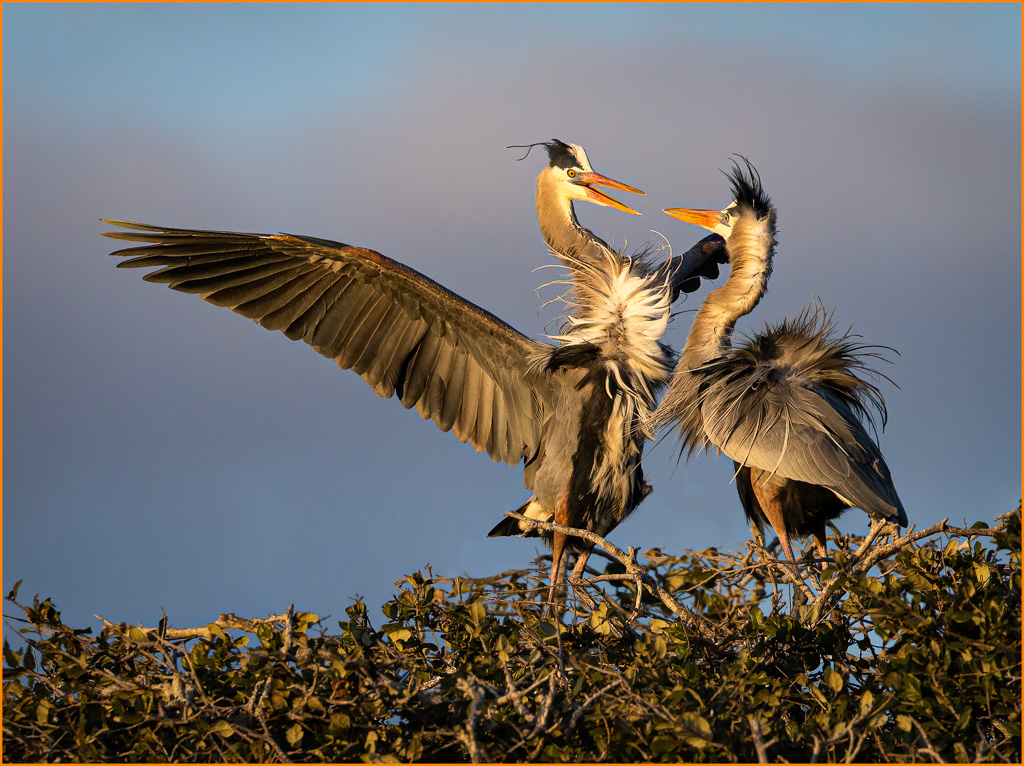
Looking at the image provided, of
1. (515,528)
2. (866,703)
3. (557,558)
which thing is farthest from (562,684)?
(515,528)

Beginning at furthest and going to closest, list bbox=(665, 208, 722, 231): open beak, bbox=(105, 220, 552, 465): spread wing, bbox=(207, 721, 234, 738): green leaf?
1. bbox=(665, 208, 722, 231): open beak
2. bbox=(105, 220, 552, 465): spread wing
3. bbox=(207, 721, 234, 738): green leaf

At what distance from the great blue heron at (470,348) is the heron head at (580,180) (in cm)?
66

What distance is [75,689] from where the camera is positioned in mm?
3258

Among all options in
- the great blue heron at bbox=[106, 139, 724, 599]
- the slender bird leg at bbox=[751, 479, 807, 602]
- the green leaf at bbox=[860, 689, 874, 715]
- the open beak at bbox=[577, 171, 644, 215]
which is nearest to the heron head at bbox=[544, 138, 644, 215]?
the open beak at bbox=[577, 171, 644, 215]

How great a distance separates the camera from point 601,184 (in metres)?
5.94

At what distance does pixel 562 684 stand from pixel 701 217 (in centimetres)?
349

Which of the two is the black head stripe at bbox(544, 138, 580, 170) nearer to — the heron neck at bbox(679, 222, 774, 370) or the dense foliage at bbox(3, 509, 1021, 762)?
the heron neck at bbox(679, 222, 774, 370)

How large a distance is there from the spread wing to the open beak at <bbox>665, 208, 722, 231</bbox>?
1.35 m

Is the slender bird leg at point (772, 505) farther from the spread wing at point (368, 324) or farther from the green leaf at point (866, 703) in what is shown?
the green leaf at point (866, 703)

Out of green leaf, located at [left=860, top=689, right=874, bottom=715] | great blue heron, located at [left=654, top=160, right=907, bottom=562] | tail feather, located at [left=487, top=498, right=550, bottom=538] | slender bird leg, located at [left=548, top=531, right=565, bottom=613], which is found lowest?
green leaf, located at [left=860, top=689, right=874, bottom=715]

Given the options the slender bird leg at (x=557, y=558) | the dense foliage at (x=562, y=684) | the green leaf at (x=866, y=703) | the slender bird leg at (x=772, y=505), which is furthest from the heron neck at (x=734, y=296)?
the green leaf at (x=866, y=703)

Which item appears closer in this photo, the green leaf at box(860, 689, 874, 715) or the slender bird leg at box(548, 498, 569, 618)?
the green leaf at box(860, 689, 874, 715)

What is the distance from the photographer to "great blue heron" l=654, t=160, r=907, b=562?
192 inches

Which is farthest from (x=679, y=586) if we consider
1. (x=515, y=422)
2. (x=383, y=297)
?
(x=383, y=297)
